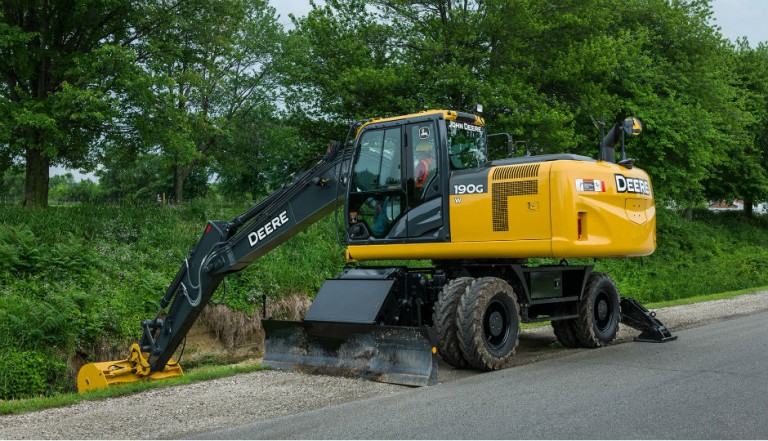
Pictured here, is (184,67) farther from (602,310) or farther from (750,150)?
(750,150)

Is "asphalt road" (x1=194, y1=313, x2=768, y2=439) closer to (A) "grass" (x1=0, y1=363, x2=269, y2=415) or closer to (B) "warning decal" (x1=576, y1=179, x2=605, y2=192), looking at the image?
(B) "warning decal" (x1=576, y1=179, x2=605, y2=192)

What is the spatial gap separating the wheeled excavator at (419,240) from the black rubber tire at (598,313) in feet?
3.99

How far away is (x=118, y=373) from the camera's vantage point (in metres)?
9.05

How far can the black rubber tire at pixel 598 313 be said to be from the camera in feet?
35.7

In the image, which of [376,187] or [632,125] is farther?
[632,125]

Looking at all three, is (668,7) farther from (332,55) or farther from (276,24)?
(276,24)

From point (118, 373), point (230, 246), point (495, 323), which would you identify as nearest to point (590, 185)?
point (495, 323)

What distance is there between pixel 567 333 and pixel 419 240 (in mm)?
3469

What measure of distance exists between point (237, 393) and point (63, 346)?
5392mm

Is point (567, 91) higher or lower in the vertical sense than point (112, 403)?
higher

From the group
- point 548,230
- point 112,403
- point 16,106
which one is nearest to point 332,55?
point 16,106

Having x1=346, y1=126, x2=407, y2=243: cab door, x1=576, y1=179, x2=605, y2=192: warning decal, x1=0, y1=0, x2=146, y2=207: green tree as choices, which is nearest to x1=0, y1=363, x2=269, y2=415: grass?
x1=346, y1=126, x2=407, y2=243: cab door

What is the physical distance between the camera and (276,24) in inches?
1464

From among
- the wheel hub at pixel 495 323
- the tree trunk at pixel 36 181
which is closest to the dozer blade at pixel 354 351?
the wheel hub at pixel 495 323
